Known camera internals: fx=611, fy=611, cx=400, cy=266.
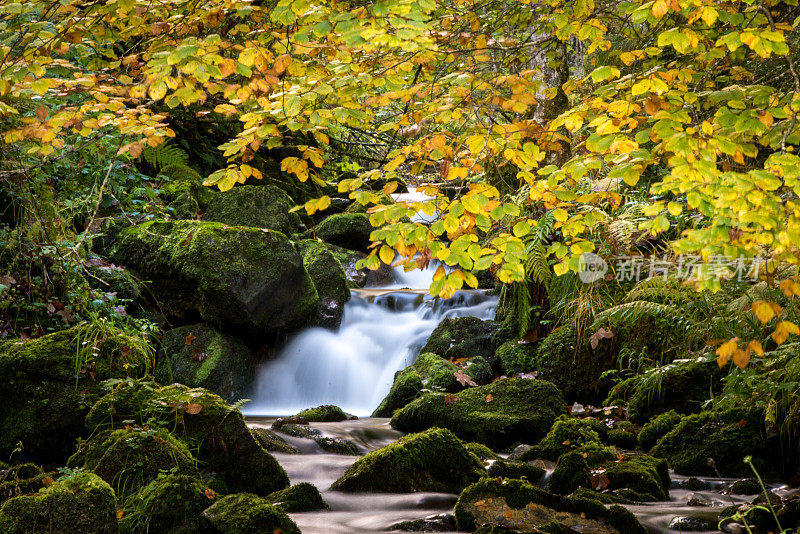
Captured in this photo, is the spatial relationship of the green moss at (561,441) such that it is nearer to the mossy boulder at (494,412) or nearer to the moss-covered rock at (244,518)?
the mossy boulder at (494,412)

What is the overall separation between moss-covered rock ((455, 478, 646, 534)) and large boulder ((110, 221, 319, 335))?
5.45 metres

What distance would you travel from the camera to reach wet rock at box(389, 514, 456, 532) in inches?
139

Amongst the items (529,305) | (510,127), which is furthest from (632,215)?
(510,127)

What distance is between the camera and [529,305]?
7855 millimetres

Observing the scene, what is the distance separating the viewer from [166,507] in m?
3.14

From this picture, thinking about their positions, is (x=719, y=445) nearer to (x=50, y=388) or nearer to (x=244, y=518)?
(x=244, y=518)

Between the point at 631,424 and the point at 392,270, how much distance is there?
22.9ft

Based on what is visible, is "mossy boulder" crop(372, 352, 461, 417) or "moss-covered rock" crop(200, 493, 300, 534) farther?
"mossy boulder" crop(372, 352, 461, 417)

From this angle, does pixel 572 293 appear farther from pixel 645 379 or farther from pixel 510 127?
pixel 510 127

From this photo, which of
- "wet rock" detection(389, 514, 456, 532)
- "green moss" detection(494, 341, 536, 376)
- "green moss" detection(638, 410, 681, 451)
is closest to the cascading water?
"green moss" detection(494, 341, 536, 376)

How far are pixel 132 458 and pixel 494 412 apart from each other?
3277mm

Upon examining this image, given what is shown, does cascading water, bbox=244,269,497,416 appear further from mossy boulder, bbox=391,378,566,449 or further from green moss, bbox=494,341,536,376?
mossy boulder, bbox=391,378,566,449

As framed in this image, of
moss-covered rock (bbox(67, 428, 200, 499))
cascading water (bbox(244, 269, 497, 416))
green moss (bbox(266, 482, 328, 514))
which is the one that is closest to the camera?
moss-covered rock (bbox(67, 428, 200, 499))

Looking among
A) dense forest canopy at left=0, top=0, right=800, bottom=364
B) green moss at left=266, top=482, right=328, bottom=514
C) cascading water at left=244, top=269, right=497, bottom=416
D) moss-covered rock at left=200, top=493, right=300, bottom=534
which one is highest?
dense forest canopy at left=0, top=0, right=800, bottom=364
